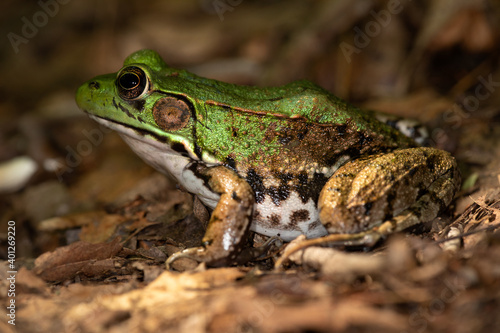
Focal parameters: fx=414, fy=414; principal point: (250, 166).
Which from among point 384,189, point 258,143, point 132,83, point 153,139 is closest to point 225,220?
point 258,143

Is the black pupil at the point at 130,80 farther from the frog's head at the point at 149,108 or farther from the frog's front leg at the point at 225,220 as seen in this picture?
the frog's front leg at the point at 225,220

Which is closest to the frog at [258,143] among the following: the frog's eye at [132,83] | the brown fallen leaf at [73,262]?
the frog's eye at [132,83]

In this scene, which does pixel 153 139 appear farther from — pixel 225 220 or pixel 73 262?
pixel 73 262

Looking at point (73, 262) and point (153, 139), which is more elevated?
point (153, 139)

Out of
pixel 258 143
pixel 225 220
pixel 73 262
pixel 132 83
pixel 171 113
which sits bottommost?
pixel 73 262

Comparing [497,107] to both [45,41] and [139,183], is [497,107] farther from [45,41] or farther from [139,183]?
[45,41]

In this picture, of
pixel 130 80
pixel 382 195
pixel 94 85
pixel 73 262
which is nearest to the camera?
pixel 382 195

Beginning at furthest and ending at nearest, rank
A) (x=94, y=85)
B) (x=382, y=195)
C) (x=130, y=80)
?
1. (x=94, y=85)
2. (x=130, y=80)
3. (x=382, y=195)

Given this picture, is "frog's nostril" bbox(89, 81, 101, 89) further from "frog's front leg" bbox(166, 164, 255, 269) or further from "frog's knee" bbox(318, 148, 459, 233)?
"frog's knee" bbox(318, 148, 459, 233)
